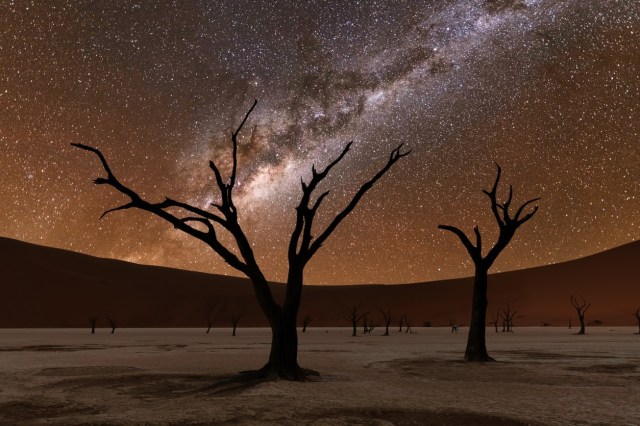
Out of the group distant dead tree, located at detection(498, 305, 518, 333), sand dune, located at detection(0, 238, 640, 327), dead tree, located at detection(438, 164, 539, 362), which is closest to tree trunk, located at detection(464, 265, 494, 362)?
dead tree, located at detection(438, 164, 539, 362)

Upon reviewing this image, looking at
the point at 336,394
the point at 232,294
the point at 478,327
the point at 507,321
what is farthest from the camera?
the point at 232,294

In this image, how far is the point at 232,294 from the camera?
13912cm

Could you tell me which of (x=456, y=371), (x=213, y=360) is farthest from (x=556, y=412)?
(x=213, y=360)

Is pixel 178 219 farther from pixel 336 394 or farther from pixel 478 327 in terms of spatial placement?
pixel 478 327

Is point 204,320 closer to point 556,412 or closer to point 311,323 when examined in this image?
point 311,323

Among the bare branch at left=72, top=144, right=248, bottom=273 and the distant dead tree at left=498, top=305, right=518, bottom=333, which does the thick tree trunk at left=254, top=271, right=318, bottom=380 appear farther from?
the distant dead tree at left=498, top=305, right=518, bottom=333

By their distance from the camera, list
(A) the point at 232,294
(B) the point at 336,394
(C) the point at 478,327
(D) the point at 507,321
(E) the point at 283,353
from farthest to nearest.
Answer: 1. (A) the point at 232,294
2. (D) the point at 507,321
3. (C) the point at 478,327
4. (E) the point at 283,353
5. (B) the point at 336,394

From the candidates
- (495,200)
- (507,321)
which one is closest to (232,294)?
(507,321)

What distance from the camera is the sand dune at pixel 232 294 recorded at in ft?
352

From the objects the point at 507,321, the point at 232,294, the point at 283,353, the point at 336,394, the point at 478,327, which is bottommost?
the point at 336,394

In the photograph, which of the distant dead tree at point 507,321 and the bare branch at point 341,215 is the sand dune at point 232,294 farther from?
the bare branch at point 341,215

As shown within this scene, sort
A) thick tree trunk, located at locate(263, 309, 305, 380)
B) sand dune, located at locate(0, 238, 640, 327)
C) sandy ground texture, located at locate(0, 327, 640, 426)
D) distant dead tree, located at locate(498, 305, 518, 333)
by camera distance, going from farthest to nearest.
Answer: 1. sand dune, located at locate(0, 238, 640, 327)
2. distant dead tree, located at locate(498, 305, 518, 333)
3. thick tree trunk, located at locate(263, 309, 305, 380)
4. sandy ground texture, located at locate(0, 327, 640, 426)

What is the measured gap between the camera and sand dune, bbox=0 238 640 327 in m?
107

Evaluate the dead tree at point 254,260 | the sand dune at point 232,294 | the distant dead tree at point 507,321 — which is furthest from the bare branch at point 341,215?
the sand dune at point 232,294
